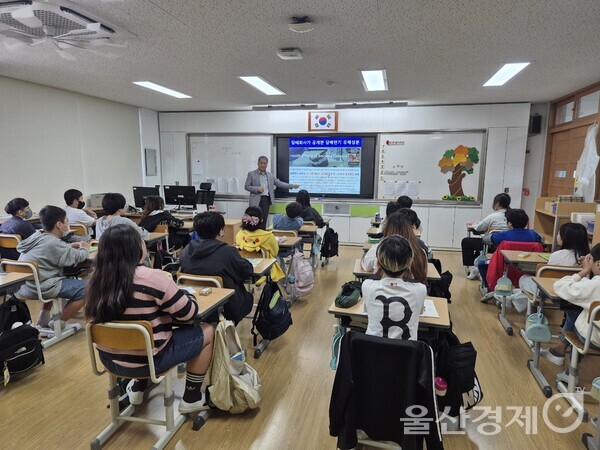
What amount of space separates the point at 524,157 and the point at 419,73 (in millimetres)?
3320

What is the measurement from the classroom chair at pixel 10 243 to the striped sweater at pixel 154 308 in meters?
2.57

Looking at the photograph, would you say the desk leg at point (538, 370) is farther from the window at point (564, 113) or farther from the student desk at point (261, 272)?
the window at point (564, 113)

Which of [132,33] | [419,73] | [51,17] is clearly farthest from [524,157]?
[51,17]

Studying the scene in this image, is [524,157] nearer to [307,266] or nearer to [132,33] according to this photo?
[307,266]

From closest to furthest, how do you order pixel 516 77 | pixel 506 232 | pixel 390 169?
pixel 506 232
pixel 516 77
pixel 390 169

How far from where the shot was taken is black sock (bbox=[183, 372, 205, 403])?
2.20 meters

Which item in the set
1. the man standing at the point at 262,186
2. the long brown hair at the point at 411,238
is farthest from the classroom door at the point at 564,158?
the man standing at the point at 262,186

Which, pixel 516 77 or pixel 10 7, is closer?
pixel 10 7

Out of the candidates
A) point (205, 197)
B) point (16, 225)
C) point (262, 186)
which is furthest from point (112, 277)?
point (262, 186)

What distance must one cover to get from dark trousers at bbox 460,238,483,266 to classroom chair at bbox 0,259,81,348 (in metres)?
4.84

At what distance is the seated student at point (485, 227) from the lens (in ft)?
15.6

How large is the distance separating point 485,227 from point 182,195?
482cm

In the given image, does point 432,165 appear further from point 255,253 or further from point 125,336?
point 125,336

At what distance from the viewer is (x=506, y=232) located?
3.98 meters
